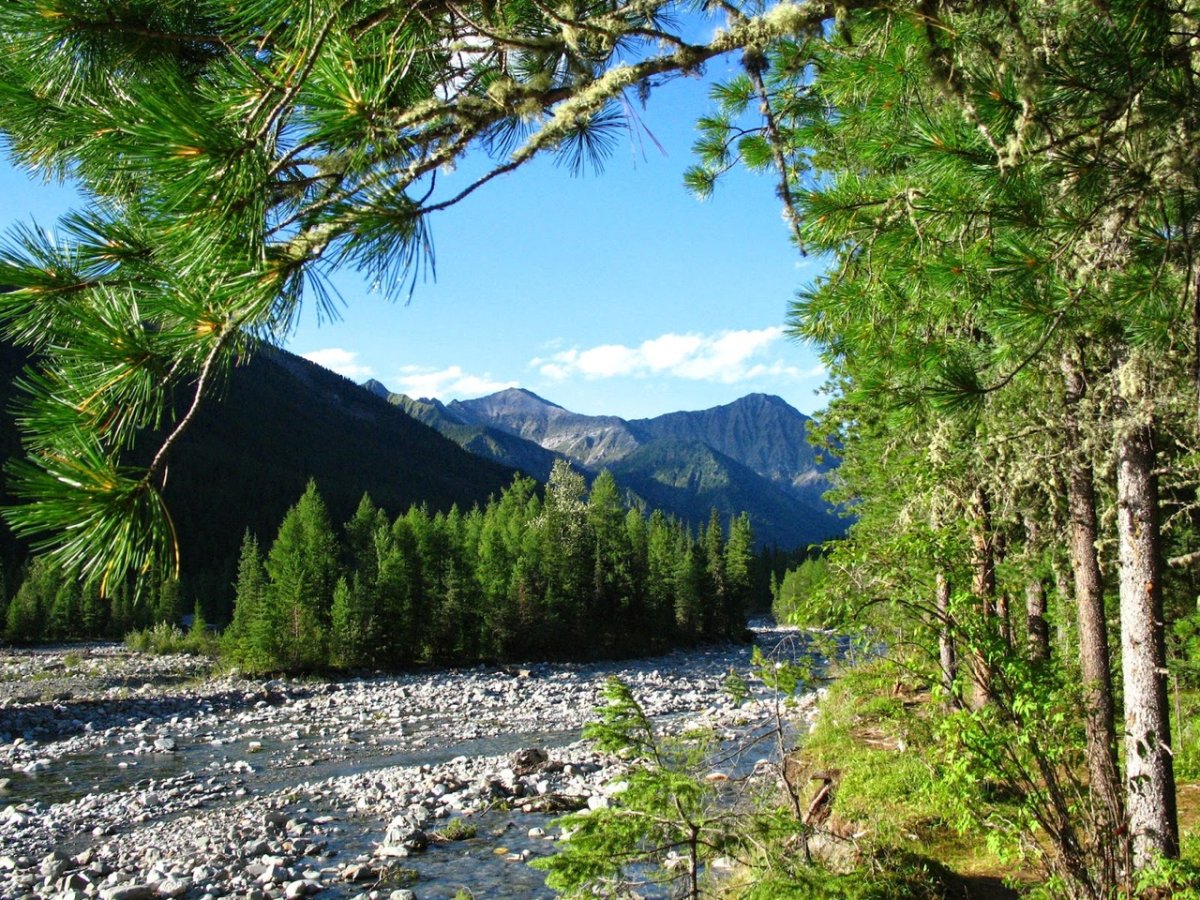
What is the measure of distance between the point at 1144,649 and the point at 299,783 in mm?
14017

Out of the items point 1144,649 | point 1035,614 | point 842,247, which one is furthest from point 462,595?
point 842,247

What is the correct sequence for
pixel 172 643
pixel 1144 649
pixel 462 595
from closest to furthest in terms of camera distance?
1. pixel 1144 649
2. pixel 462 595
3. pixel 172 643

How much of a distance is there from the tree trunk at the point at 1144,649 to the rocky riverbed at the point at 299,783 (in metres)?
2.27

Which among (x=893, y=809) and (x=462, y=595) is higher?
(x=893, y=809)

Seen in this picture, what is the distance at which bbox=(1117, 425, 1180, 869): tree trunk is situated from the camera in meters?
4.96

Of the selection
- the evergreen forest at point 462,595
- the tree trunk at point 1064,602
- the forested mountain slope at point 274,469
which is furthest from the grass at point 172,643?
the tree trunk at point 1064,602

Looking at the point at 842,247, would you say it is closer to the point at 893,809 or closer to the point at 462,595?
the point at 893,809

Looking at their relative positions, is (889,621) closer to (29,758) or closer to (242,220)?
(242,220)

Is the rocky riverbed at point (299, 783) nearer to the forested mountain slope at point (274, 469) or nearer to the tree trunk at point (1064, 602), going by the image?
the tree trunk at point (1064, 602)

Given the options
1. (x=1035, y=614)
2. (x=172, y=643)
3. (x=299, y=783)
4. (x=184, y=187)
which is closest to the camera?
(x=184, y=187)

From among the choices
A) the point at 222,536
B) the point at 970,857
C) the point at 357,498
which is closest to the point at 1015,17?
the point at 970,857

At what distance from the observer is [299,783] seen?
1468 centimetres

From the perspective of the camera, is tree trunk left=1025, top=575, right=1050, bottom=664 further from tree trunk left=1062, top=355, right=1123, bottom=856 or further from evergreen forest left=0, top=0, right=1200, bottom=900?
evergreen forest left=0, top=0, right=1200, bottom=900

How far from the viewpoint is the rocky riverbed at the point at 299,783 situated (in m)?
9.62
